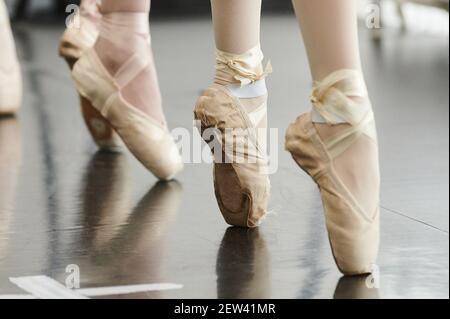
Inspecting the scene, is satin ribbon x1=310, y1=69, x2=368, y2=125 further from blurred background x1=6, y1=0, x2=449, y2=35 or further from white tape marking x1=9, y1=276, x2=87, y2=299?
blurred background x1=6, y1=0, x2=449, y2=35

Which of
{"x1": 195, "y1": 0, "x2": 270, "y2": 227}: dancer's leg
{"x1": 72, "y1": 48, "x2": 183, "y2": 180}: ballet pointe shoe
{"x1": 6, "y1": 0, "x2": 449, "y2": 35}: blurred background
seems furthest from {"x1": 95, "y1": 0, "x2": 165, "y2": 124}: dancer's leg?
{"x1": 6, "y1": 0, "x2": 449, "y2": 35}: blurred background

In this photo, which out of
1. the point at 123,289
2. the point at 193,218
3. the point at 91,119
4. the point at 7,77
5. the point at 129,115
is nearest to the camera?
the point at 123,289

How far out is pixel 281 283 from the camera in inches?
48.7

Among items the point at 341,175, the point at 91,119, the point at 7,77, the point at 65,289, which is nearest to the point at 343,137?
the point at 341,175

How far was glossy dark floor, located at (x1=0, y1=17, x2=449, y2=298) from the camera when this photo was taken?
4.15 ft

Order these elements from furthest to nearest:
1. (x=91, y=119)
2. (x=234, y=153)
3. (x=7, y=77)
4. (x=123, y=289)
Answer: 1. (x=7, y=77)
2. (x=91, y=119)
3. (x=234, y=153)
4. (x=123, y=289)

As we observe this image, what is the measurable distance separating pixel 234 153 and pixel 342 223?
25cm

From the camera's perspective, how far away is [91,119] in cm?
205

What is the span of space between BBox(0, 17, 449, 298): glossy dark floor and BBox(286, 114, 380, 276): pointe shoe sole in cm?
2

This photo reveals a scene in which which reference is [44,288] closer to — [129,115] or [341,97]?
[341,97]

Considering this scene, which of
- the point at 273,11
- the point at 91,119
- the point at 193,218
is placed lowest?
→ the point at 193,218

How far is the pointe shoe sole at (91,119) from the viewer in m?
2.06
